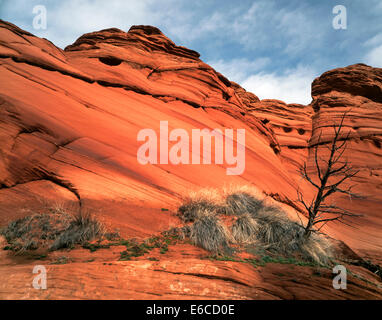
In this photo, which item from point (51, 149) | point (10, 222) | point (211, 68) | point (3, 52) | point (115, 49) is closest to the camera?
point (10, 222)

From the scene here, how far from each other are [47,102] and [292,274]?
10.4 m

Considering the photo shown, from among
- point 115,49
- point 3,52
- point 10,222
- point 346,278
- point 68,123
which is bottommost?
point 346,278

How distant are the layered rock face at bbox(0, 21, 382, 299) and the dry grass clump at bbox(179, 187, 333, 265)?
0.60m

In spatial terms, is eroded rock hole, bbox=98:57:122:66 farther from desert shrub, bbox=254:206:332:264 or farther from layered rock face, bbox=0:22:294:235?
desert shrub, bbox=254:206:332:264

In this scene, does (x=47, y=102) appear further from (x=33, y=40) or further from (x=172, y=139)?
(x=33, y=40)

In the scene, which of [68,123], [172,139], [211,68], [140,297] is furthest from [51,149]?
[211,68]

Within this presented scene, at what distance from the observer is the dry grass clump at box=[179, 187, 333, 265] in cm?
466

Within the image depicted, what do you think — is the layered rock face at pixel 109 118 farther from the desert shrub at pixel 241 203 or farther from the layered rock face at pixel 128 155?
the desert shrub at pixel 241 203

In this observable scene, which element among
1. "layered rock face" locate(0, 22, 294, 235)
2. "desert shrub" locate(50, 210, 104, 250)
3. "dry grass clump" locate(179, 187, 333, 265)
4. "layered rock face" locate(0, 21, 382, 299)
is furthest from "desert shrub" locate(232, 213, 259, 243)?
"desert shrub" locate(50, 210, 104, 250)

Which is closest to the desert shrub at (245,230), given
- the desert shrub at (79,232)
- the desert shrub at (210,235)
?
the desert shrub at (210,235)

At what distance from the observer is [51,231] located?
4219mm

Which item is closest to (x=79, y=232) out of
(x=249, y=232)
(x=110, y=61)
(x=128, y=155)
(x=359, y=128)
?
(x=128, y=155)

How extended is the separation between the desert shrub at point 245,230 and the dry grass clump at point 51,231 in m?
3.44
